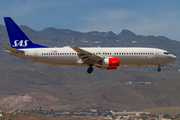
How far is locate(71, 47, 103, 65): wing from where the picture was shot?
6385 centimetres

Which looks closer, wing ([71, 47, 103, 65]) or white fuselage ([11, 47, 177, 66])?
wing ([71, 47, 103, 65])

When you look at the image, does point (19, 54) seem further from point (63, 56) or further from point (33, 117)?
point (33, 117)

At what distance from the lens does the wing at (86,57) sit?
63.8m

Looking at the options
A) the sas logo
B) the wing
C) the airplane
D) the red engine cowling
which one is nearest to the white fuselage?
the airplane

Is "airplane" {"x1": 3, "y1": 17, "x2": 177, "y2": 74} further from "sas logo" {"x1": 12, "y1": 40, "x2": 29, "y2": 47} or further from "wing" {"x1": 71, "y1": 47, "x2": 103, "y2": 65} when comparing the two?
"sas logo" {"x1": 12, "y1": 40, "x2": 29, "y2": 47}

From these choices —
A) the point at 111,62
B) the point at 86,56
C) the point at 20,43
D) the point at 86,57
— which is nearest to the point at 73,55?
the point at 86,57

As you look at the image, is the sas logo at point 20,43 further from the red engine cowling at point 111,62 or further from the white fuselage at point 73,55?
the red engine cowling at point 111,62

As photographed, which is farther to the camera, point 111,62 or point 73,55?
point 73,55

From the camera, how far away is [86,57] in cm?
6550

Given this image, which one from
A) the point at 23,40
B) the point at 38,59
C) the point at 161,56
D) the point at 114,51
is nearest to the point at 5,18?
the point at 23,40

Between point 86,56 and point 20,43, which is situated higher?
point 20,43

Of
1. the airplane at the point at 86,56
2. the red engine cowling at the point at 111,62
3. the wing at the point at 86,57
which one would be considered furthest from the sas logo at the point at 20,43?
the red engine cowling at the point at 111,62

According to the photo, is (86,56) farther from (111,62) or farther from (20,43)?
(20,43)

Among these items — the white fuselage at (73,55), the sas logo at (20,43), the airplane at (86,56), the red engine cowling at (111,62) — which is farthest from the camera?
the sas logo at (20,43)
